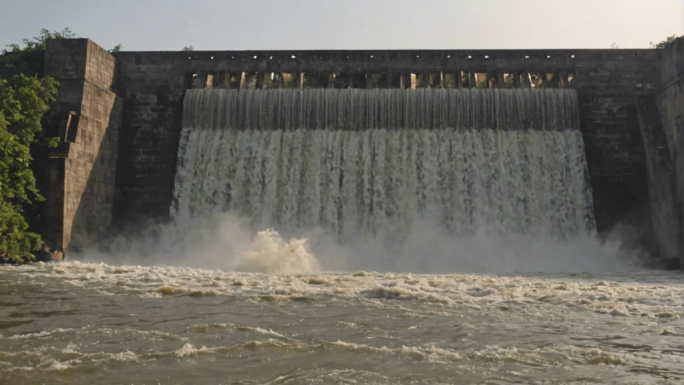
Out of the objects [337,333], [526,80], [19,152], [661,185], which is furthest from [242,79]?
[337,333]

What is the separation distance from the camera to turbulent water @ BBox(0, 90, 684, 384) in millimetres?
6895

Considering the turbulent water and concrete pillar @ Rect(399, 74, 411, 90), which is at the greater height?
concrete pillar @ Rect(399, 74, 411, 90)

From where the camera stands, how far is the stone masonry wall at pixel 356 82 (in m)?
25.4

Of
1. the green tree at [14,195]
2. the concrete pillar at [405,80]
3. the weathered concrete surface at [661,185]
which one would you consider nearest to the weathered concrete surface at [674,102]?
the weathered concrete surface at [661,185]

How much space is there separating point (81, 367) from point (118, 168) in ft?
67.6

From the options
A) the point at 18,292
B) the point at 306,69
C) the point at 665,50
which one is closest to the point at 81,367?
the point at 18,292

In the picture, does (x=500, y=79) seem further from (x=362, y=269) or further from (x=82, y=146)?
(x=82, y=146)

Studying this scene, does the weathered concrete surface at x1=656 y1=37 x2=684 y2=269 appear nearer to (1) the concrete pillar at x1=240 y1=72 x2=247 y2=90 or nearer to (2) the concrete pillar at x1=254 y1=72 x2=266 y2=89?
(2) the concrete pillar at x1=254 y1=72 x2=266 y2=89

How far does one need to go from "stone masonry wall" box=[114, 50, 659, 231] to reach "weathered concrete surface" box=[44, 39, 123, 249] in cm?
80

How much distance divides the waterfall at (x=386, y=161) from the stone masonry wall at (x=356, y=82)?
89 cm

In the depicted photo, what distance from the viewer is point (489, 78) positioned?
89.1 ft

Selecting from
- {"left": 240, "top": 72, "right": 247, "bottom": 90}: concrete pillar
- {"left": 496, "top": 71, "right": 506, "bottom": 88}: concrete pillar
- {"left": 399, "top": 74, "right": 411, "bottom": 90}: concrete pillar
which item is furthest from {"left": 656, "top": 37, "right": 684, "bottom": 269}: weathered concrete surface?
{"left": 240, "top": 72, "right": 247, "bottom": 90}: concrete pillar

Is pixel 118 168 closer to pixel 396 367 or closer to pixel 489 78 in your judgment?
pixel 489 78

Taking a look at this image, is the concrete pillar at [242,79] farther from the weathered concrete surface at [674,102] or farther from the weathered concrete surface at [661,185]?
the weathered concrete surface at [674,102]
